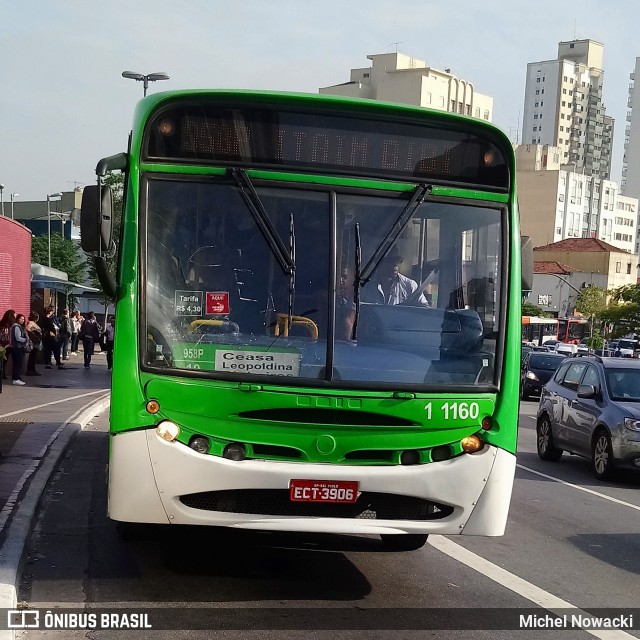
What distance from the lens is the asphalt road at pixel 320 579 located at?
6.43 meters

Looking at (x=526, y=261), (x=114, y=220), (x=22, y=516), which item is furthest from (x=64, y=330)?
(x=526, y=261)

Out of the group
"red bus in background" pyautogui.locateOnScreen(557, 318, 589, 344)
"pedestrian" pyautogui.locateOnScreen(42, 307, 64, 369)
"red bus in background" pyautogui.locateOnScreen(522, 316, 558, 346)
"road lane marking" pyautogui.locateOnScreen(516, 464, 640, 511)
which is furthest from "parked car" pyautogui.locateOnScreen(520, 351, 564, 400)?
"red bus in background" pyautogui.locateOnScreen(557, 318, 589, 344)

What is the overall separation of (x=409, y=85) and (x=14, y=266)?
122 m

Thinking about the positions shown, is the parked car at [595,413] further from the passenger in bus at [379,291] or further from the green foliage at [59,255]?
the green foliage at [59,255]

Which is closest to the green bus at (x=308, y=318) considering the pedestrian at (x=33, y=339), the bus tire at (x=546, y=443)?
the bus tire at (x=546, y=443)

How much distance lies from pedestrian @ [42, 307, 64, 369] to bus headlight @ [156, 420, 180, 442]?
27404 mm

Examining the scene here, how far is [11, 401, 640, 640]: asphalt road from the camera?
21.1ft

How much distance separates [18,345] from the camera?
2569cm

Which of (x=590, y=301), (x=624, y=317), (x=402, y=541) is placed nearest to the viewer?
(x=402, y=541)

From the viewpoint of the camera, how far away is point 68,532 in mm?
8961

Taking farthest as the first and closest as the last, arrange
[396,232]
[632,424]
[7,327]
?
1. [7,327]
2. [632,424]
3. [396,232]

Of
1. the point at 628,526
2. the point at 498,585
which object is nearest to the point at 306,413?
the point at 498,585

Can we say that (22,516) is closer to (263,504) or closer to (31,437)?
(263,504)

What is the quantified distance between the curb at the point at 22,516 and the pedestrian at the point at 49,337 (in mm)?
18053
